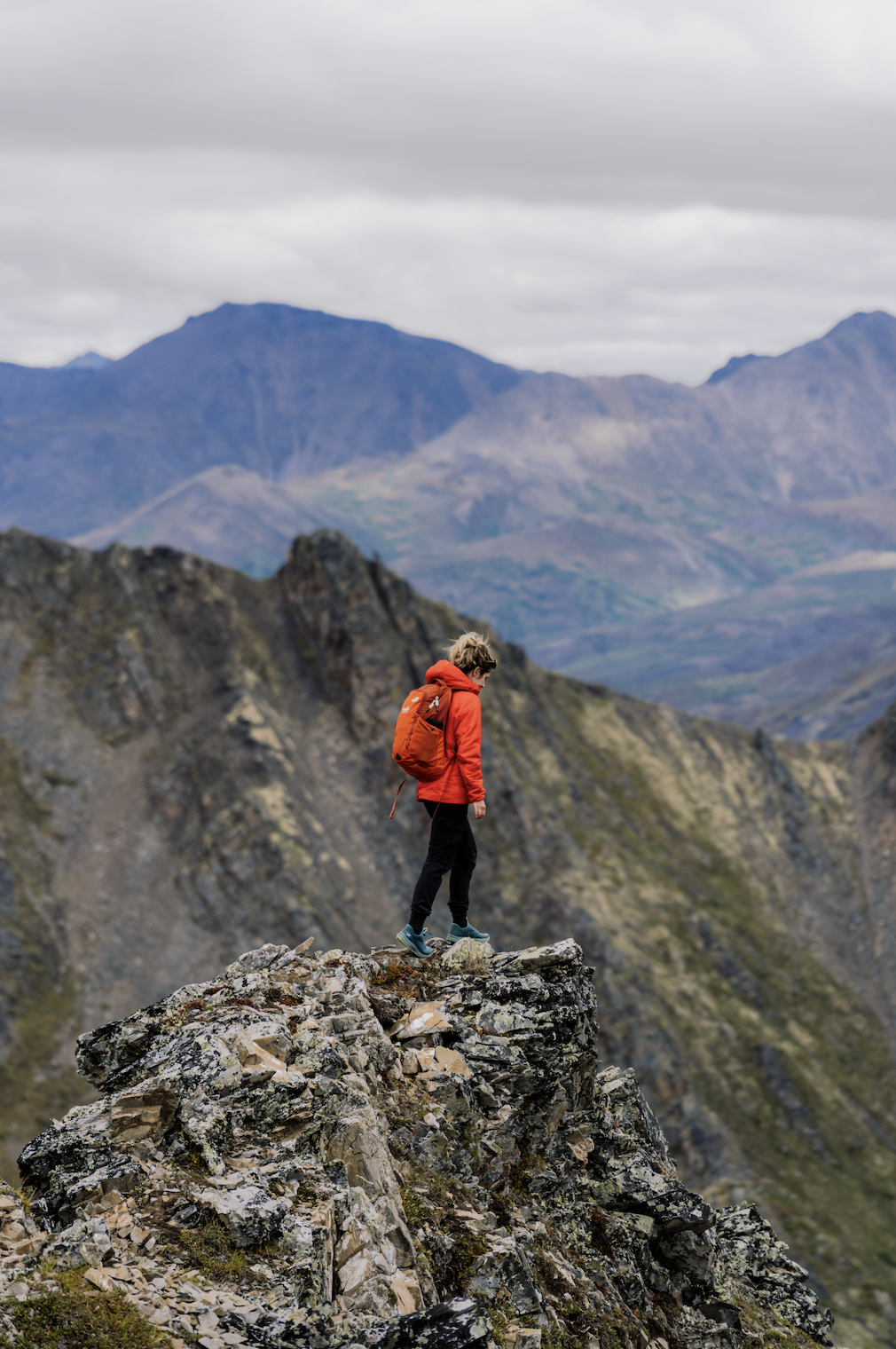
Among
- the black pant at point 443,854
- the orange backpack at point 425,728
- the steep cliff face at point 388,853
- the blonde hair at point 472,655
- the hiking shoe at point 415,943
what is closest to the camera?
the orange backpack at point 425,728

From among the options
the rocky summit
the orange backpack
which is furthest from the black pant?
the rocky summit

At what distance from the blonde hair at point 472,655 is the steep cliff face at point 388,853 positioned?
60.9 m

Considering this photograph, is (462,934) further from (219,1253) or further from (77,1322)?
(77,1322)

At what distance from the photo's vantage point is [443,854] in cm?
1772

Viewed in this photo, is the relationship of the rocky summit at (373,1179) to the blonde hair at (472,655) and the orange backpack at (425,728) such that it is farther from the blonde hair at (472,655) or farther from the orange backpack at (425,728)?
the blonde hair at (472,655)

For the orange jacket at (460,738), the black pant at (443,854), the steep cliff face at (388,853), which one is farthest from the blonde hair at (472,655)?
the steep cliff face at (388,853)

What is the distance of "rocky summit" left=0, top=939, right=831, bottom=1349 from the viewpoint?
10484 millimetres

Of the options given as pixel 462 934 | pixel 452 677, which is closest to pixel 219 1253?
pixel 462 934

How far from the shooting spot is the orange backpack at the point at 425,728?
1664cm

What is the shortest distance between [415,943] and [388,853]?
76517 mm

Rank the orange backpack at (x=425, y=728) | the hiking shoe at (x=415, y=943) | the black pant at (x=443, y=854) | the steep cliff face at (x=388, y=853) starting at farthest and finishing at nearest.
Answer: the steep cliff face at (x=388, y=853) < the hiking shoe at (x=415, y=943) < the black pant at (x=443, y=854) < the orange backpack at (x=425, y=728)

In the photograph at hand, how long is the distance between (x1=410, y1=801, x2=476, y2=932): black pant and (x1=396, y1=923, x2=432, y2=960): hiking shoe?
22 centimetres

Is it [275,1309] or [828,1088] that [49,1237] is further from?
[828,1088]

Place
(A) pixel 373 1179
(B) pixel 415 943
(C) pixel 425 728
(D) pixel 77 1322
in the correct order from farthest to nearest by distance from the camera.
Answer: (B) pixel 415 943, (C) pixel 425 728, (A) pixel 373 1179, (D) pixel 77 1322
